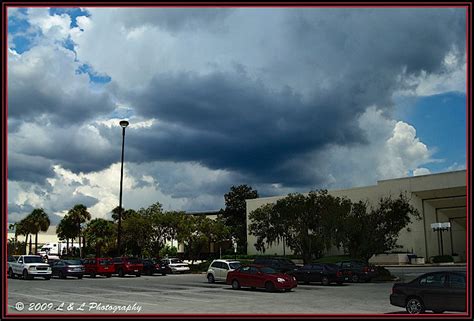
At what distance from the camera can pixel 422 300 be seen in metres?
16.3

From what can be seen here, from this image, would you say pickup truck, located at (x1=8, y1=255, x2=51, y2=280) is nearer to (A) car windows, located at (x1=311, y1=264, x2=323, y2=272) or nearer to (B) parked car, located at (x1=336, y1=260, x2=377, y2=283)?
(A) car windows, located at (x1=311, y1=264, x2=323, y2=272)

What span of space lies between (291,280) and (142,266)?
20.1 meters

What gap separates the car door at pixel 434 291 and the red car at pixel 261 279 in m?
10.2

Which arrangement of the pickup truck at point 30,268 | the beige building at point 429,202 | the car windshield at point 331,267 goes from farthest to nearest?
1. the beige building at point 429,202
2. the pickup truck at point 30,268
3. the car windshield at point 331,267

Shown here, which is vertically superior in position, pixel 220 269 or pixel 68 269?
pixel 220 269

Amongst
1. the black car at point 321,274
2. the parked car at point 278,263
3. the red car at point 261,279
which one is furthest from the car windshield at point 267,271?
the parked car at point 278,263

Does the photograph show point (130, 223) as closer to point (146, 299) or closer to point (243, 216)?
point (146, 299)

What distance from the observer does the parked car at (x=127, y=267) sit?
4194cm

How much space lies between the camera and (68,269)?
3941 centimetres

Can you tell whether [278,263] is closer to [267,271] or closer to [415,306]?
[267,271]

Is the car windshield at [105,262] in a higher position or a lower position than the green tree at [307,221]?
lower

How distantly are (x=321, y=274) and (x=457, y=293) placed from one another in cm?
1621

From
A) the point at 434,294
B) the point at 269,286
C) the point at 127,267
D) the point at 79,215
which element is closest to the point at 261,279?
the point at 269,286

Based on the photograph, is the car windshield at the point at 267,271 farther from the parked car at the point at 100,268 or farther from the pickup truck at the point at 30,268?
the parked car at the point at 100,268
